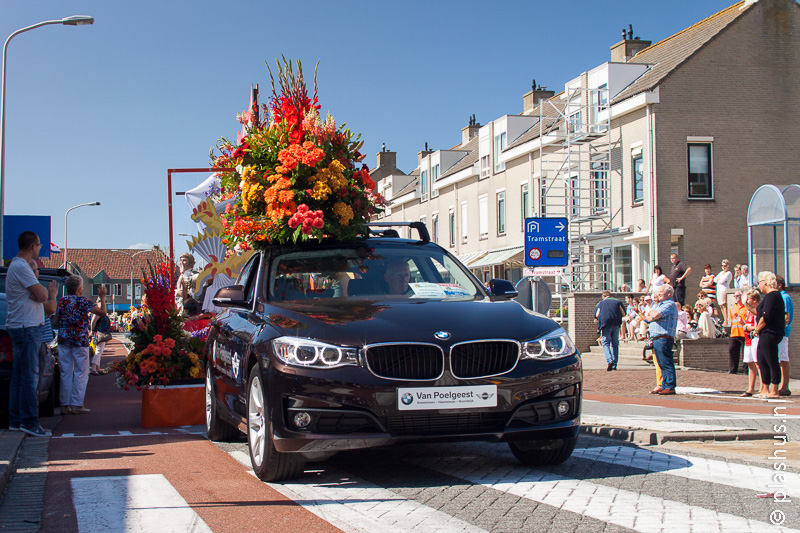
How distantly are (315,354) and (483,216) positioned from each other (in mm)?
38520

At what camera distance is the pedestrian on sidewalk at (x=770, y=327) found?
13211 millimetres

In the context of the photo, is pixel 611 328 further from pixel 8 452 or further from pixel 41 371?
pixel 8 452

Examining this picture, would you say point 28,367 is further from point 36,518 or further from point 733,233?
point 733,233

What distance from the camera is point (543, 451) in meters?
6.24

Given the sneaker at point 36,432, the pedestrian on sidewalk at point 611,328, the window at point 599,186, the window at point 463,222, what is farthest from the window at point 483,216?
the sneaker at point 36,432

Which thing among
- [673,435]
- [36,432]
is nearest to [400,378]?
[673,435]

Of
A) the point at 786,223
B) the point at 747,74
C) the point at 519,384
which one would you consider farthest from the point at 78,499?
the point at 747,74

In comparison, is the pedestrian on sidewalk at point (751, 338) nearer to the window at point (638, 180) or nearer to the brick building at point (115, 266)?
the window at point (638, 180)

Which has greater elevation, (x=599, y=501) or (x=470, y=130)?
(x=470, y=130)

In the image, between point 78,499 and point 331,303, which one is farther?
point 331,303

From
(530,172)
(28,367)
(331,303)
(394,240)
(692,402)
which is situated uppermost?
(530,172)

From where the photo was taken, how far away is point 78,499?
548 cm

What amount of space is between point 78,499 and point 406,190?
172 ft

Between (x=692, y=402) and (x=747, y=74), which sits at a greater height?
(x=747, y=74)
